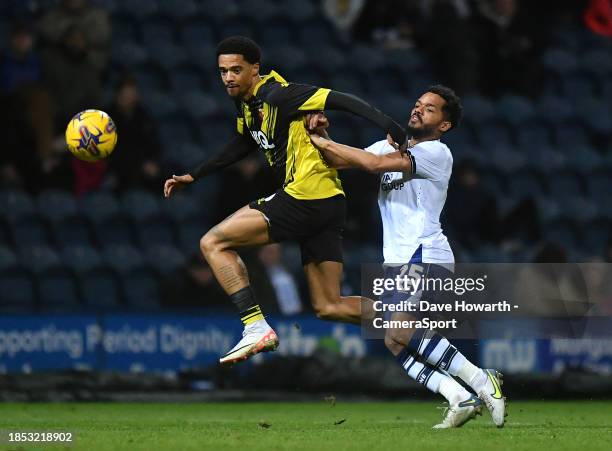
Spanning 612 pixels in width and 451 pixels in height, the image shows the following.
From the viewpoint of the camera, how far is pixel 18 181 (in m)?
11.6

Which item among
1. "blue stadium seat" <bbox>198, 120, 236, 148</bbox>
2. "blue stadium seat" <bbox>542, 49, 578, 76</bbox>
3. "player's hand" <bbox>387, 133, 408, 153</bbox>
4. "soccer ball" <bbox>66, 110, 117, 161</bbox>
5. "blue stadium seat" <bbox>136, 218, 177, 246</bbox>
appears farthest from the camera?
"blue stadium seat" <bbox>542, 49, 578, 76</bbox>

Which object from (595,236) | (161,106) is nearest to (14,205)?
(161,106)

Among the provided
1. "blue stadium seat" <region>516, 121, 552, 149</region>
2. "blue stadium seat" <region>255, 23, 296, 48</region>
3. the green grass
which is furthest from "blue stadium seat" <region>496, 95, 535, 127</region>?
the green grass

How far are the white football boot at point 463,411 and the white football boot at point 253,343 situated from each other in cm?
108

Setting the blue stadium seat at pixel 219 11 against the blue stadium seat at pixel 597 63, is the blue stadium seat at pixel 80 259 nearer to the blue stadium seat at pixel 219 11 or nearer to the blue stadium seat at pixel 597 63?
the blue stadium seat at pixel 219 11

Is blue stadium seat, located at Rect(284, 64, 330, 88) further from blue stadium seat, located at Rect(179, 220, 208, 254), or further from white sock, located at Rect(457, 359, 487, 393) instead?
white sock, located at Rect(457, 359, 487, 393)

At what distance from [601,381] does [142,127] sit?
479 cm

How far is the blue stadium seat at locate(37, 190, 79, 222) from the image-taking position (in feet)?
38.1

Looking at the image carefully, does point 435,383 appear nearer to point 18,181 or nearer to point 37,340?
point 37,340

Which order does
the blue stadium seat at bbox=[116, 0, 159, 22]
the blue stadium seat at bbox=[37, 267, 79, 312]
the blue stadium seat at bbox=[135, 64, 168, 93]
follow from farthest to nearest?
the blue stadium seat at bbox=[116, 0, 159, 22] < the blue stadium seat at bbox=[135, 64, 168, 93] < the blue stadium seat at bbox=[37, 267, 79, 312]

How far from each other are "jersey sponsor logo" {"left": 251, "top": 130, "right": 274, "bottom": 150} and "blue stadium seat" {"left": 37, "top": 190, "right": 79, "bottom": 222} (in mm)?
4336

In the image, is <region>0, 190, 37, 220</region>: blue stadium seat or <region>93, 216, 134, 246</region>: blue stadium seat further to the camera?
<region>93, 216, 134, 246</region>: blue stadium seat

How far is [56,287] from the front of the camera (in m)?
11.4

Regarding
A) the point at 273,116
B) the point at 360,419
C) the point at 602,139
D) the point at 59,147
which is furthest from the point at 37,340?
the point at 602,139
